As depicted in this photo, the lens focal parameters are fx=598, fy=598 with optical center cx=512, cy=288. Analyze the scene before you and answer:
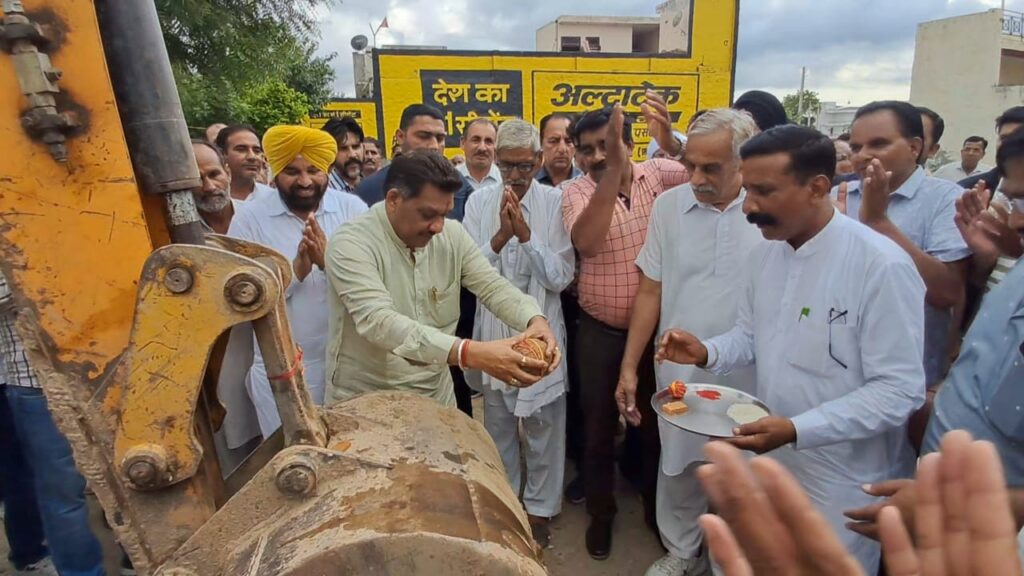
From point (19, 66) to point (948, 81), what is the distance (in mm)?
30060

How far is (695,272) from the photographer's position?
2807mm

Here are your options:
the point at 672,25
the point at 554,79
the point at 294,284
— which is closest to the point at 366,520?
the point at 294,284

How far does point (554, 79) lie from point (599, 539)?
411 inches

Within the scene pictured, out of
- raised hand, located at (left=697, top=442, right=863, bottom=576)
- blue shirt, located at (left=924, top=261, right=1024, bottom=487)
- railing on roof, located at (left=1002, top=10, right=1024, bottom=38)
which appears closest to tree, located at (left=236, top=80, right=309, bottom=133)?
blue shirt, located at (left=924, top=261, right=1024, bottom=487)

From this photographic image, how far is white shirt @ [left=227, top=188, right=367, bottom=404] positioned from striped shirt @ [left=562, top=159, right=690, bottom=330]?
51.6 inches

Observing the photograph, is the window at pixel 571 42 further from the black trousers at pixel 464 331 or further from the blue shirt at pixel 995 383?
the blue shirt at pixel 995 383

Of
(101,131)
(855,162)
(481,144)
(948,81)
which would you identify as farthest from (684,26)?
(948,81)

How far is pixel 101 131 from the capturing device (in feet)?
4.24

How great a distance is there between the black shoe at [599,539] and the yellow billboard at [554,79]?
9.41m

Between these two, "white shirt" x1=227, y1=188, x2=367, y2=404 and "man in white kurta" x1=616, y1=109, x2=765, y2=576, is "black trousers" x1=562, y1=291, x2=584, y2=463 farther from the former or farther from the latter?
"white shirt" x1=227, y1=188, x2=367, y2=404

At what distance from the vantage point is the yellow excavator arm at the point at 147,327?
126 centimetres

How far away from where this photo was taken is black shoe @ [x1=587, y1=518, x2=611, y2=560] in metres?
3.29

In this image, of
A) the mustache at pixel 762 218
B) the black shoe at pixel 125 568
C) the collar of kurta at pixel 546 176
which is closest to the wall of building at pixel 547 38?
the collar of kurta at pixel 546 176

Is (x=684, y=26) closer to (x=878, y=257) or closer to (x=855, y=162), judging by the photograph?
(x=855, y=162)
